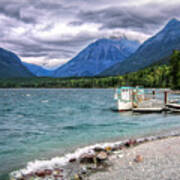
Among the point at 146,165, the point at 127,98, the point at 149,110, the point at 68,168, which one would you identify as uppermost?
the point at 127,98

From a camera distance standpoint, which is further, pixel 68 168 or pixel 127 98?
pixel 127 98

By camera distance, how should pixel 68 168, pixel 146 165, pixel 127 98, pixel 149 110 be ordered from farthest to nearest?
pixel 127 98
pixel 149 110
pixel 68 168
pixel 146 165

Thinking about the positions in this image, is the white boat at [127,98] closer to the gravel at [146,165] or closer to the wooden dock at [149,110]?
the wooden dock at [149,110]

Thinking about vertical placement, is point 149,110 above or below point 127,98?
below

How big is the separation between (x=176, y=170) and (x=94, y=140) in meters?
10.6

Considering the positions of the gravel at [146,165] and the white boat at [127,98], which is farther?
the white boat at [127,98]

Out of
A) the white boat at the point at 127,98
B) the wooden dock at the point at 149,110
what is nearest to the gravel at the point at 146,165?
the wooden dock at the point at 149,110

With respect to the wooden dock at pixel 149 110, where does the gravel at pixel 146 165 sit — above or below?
above

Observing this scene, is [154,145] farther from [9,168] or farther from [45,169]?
[9,168]

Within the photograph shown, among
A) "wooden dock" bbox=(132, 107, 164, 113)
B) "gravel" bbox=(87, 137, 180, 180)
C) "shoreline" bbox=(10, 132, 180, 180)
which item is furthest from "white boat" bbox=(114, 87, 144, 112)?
"shoreline" bbox=(10, 132, 180, 180)

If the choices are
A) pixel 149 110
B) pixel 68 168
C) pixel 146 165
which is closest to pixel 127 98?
pixel 149 110

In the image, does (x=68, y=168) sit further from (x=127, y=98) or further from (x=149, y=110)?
(x=127, y=98)

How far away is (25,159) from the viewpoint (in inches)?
587

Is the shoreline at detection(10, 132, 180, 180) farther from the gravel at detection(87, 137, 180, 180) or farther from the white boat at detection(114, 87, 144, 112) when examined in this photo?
the white boat at detection(114, 87, 144, 112)
